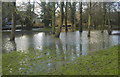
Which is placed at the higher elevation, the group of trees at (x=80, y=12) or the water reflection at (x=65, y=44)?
the group of trees at (x=80, y=12)

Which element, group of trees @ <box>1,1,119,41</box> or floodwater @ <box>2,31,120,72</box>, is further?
group of trees @ <box>1,1,119,41</box>

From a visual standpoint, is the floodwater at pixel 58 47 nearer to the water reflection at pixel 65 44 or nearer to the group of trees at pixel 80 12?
the water reflection at pixel 65 44

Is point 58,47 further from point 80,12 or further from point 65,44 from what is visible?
point 80,12

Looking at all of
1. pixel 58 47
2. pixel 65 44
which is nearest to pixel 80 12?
pixel 65 44

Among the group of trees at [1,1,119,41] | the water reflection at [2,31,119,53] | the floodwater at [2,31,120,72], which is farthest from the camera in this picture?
the group of trees at [1,1,119,41]

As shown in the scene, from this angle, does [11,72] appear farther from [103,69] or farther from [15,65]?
[103,69]

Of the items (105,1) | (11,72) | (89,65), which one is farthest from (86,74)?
(105,1)

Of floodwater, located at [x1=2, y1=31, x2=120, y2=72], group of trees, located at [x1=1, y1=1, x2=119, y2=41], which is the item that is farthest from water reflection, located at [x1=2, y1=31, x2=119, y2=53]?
group of trees, located at [x1=1, y1=1, x2=119, y2=41]

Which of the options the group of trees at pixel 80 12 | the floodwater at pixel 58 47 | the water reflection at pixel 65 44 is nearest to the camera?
the floodwater at pixel 58 47

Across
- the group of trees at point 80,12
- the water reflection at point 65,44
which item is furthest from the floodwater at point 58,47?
the group of trees at point 80,12

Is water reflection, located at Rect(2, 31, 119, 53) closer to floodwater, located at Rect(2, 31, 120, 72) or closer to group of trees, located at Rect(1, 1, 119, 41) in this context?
floodwater, located at Rect(2, 31, 120, 72)

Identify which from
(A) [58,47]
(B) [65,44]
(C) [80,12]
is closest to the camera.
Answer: (A) [58,47]

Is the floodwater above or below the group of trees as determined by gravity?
below

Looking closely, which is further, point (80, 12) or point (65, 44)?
point (80, 12)
